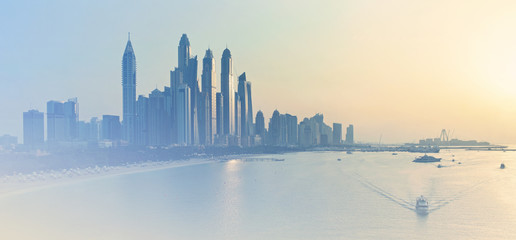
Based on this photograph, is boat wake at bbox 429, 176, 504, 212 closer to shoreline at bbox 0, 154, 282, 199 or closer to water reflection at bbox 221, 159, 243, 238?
water reflection at bbox 221, 159, 243, 238

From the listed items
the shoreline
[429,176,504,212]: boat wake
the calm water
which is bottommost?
[429,176,504,212]: boat wake

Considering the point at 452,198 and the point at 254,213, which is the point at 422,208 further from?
the point at 254,213

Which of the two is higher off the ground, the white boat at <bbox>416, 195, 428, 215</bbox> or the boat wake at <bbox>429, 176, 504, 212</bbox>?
the white boat at <bbox>416, 195, 428, 215</bbox>

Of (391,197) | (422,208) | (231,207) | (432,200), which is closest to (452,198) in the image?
(432,200)

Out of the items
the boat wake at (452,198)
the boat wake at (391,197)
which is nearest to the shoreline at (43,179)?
the boat wake at (391,197)

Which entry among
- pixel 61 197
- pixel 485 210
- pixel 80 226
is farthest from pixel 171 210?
pixel 485 210

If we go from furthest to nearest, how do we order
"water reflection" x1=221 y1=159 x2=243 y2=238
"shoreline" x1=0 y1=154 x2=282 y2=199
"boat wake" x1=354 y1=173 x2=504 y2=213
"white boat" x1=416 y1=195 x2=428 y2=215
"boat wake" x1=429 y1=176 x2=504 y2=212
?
"shoreline" x1=0 y1=154 x2=282 y2=199 < "boat wake" x1=354 y1=173 x2=504 y2=213 < "boat wake" x1=429 y1=176 x2=504 y2=212 < "white boat" x1=416 y1=195 x2=428 y2=215 < "water reflection" x1=221 y1=159 x2=243 y2=238

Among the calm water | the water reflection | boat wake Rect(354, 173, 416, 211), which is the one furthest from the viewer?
boat wake Rect(354, 173, 416, 211)

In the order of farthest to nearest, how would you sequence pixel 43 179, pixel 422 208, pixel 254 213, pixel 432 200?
pixel 43 179 → pixel 432 200 → pixel 254 213 → pixel 422 208

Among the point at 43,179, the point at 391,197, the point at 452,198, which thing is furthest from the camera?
the point at 43,179

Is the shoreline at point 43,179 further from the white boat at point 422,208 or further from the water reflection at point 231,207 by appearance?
the white boat at point 422,208

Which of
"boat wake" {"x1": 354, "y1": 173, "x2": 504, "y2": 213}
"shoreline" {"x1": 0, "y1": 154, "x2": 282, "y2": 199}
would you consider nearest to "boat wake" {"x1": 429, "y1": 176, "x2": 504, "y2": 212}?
"boat wake" {"x1": 354, "y1": 173, "x2": 504, "y2": 213}
